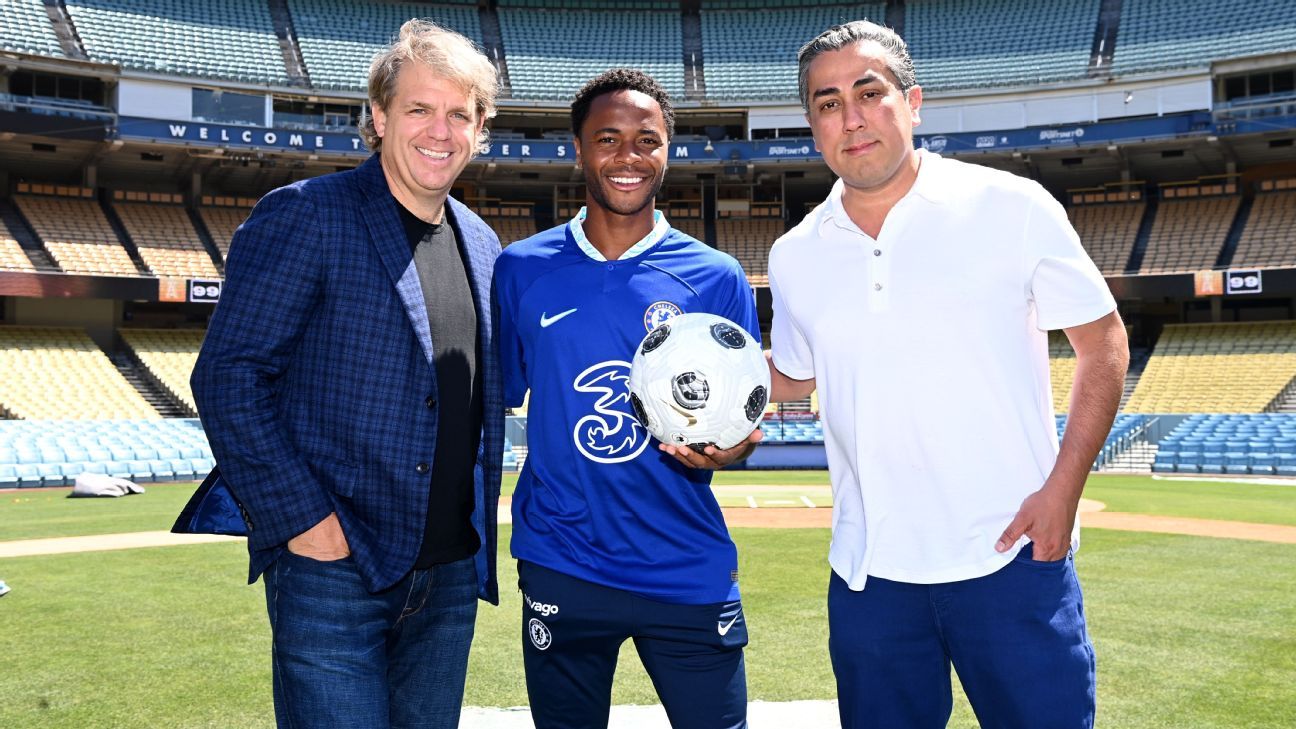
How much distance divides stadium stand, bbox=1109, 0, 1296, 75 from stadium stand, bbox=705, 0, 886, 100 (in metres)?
10.7

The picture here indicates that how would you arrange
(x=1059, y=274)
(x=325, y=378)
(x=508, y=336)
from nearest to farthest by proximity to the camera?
1. (x=1059, y=274)
2. (x=325, y=378)
3. (x=508, y=336)

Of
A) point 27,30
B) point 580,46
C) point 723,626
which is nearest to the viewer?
point 723,626

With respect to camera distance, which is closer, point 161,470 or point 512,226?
point 161,470

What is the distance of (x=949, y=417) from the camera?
9.46ft

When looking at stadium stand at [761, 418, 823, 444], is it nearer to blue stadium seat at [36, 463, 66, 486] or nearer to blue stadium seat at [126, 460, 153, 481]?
blue stadium seat at [126, 460, 153, 481]

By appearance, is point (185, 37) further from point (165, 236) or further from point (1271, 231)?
point (1271, 231)

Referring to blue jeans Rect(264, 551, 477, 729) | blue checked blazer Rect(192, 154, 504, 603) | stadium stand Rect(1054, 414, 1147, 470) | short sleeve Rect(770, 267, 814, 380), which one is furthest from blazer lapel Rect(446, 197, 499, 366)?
stadium stand Rect(1054, 414, 1147, 470)

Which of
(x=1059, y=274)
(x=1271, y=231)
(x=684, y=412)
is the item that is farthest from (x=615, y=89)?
(x=1271, y=231)

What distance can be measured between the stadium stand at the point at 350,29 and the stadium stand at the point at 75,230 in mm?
10239

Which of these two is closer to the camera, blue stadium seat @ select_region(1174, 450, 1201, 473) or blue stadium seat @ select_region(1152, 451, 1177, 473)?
blue stadium seat @ select_region(1174, 450, 1201, 473)

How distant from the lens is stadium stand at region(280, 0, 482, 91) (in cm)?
4106

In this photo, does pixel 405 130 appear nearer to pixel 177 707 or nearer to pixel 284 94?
pixel 177 707

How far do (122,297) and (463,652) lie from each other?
35.6 m

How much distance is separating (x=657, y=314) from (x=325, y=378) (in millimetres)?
1137
